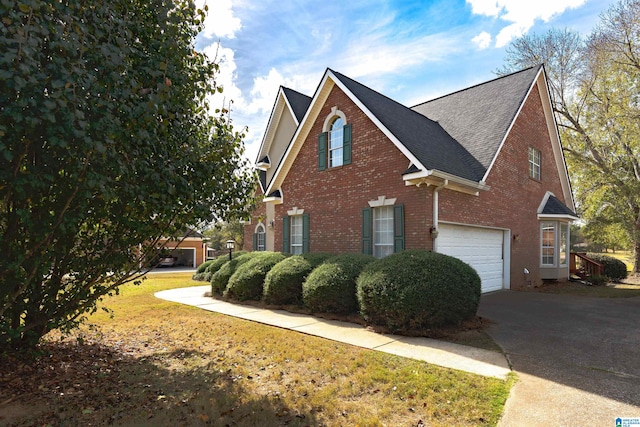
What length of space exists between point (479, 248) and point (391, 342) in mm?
7436

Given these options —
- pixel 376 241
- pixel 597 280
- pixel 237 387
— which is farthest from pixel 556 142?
pixel 237 387

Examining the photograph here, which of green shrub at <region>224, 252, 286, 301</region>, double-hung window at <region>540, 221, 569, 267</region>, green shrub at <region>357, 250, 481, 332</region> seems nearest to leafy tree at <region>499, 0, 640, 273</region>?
double-hung window at <region>540, 221, 569, 267</region>

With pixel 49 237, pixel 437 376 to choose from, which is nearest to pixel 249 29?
pixel 49 237

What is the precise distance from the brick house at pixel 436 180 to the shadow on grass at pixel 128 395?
23.6 ft

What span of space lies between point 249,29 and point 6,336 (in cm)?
853

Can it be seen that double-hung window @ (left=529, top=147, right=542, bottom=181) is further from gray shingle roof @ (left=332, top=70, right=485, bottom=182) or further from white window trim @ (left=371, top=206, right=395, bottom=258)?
white window trim @ (left=371, top=206, right=395, bottom=258)

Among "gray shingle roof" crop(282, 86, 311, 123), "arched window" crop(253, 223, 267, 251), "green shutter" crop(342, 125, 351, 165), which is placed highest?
"gray shingle roof" crop(282, 86, 311, 123)

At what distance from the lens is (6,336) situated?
466cm

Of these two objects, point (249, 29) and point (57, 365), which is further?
point (249, 29)

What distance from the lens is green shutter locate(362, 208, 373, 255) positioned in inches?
462

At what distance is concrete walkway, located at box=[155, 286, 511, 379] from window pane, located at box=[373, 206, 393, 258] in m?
3.63

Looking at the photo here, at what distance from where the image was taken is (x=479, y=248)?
1264cm

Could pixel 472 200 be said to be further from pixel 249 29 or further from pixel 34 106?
pixel 34 106

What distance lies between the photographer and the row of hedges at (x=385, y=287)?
280 inches
